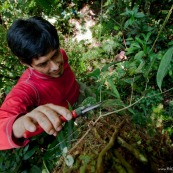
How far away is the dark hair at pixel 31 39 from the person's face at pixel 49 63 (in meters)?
0.03

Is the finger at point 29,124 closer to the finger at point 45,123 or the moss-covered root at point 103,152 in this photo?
the finger at point 45,123

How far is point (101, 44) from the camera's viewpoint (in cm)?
418

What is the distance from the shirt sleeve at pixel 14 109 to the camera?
1085 mm

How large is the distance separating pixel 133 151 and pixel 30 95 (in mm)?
938

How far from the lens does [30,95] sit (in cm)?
155

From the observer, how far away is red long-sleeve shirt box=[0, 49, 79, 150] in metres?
1.10

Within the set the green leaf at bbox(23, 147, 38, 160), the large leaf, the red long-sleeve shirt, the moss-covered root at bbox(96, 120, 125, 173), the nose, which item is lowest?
the green leaf at bbox(23, 147, 38, 160)

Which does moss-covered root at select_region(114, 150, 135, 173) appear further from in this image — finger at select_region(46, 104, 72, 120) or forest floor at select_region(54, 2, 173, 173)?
finger at select_region(46, 104, 72, 120)

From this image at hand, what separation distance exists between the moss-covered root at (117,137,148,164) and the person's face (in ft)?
3.04

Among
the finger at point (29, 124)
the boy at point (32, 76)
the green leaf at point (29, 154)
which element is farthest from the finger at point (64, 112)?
the green leaf at point (29, 154)

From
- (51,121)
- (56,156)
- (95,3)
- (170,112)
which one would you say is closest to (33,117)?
(51,121)

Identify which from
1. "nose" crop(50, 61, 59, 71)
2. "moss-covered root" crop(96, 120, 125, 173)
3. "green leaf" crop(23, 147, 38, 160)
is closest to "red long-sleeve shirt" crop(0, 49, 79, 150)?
"nose" crop(50, 61, 59, 71)

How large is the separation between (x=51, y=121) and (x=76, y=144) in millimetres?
124

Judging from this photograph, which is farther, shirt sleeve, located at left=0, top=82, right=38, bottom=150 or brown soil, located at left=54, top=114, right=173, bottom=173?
shirt sleeve, located at left=0, top=82, right=38, bottom=150
